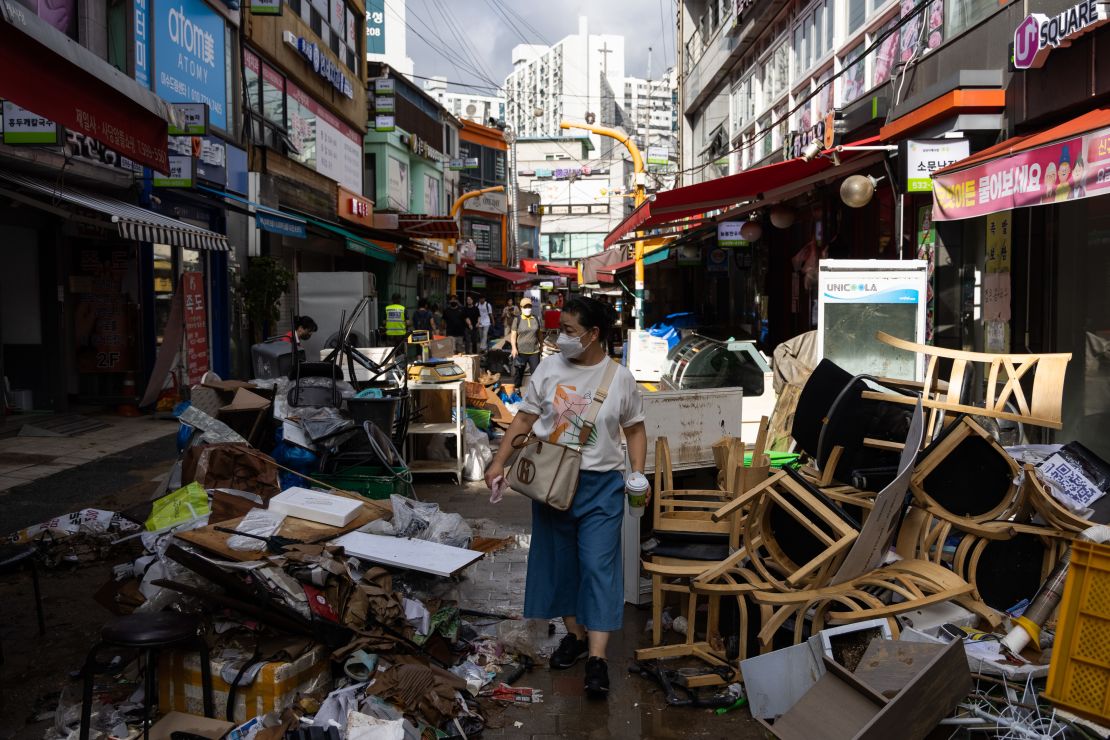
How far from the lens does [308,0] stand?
69.2ft

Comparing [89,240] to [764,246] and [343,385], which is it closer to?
[343,385]

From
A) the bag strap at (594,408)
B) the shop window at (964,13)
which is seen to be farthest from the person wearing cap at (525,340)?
the bag strap at (594,408)

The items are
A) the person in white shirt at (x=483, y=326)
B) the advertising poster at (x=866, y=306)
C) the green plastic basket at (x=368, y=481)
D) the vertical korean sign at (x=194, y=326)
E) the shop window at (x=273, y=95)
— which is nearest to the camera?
the green plastic basket at (x=368, y=481)

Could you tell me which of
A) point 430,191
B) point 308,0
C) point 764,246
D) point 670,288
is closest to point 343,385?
point 764,246

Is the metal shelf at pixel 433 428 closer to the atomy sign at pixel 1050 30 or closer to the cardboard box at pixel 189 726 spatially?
the cardboard box at pixel 189 726

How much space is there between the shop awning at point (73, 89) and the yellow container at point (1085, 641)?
16.3 ft

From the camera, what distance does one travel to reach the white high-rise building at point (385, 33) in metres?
35.2

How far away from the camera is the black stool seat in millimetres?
3316

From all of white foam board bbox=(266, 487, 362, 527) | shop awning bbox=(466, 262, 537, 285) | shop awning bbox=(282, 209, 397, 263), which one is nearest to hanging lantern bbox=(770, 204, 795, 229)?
shop awning bbox=(282, 209, 397, 263)

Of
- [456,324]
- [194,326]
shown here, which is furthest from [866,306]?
[456,324]

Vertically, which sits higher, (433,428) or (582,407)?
(582,407)

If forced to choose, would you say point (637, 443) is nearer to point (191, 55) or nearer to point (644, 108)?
point (191, 55)

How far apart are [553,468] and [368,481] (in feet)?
8.81

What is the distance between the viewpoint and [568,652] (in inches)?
187
